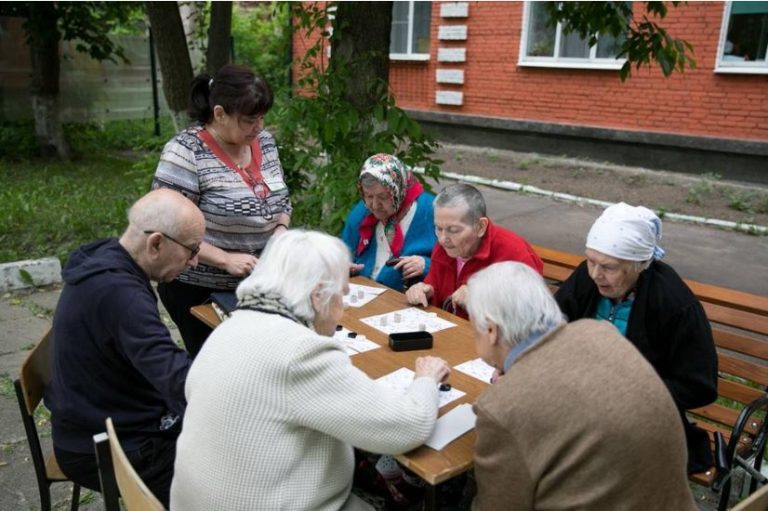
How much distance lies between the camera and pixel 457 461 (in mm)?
1826

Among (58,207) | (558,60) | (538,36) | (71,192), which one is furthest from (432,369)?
(538,36)

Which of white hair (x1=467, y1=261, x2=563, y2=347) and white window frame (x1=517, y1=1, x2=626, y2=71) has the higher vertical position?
white window frame (x1=517, y1=1, x2=626, y2=71)

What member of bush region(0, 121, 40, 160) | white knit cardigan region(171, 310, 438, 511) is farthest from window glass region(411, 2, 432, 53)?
white knit cardigan region(171, 310, 438, 511)

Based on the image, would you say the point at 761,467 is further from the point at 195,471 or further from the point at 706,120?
the point at 706,120

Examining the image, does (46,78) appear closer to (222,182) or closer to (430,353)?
(222,182)

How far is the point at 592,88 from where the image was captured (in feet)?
34.7

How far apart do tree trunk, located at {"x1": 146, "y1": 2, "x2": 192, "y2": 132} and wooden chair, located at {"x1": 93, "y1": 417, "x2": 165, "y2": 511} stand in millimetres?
4860

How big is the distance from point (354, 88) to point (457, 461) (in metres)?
3.38

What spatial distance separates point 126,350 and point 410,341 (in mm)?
1031

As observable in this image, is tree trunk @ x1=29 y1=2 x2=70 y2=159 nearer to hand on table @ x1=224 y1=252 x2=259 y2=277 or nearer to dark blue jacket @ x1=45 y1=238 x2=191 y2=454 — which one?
hand on table @ x1=224 y1=252 x2=259 y2=277

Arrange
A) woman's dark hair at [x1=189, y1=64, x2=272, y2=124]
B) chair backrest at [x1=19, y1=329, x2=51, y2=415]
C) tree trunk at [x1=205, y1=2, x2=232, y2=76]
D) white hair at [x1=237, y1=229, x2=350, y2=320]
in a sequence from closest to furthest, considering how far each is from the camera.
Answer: white hair at [x1=237, y1=229, x2=350, y2=320] → chair backrest at [x1=19, y1=329, x2=51, y2=415] → woman's dark hair at [x1=189, y1=64, x2=272, y2=124] → tree trunk at [x1=205, y1=2, x2=232, y2=76]

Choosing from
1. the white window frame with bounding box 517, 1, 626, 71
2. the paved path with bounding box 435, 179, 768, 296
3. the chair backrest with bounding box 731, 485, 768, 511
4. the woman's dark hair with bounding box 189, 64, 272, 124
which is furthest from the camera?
the white window frame with bounding box 517, 1, 626, 71

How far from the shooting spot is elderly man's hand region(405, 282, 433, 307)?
3.06 meters

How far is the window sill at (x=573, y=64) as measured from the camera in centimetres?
1025
